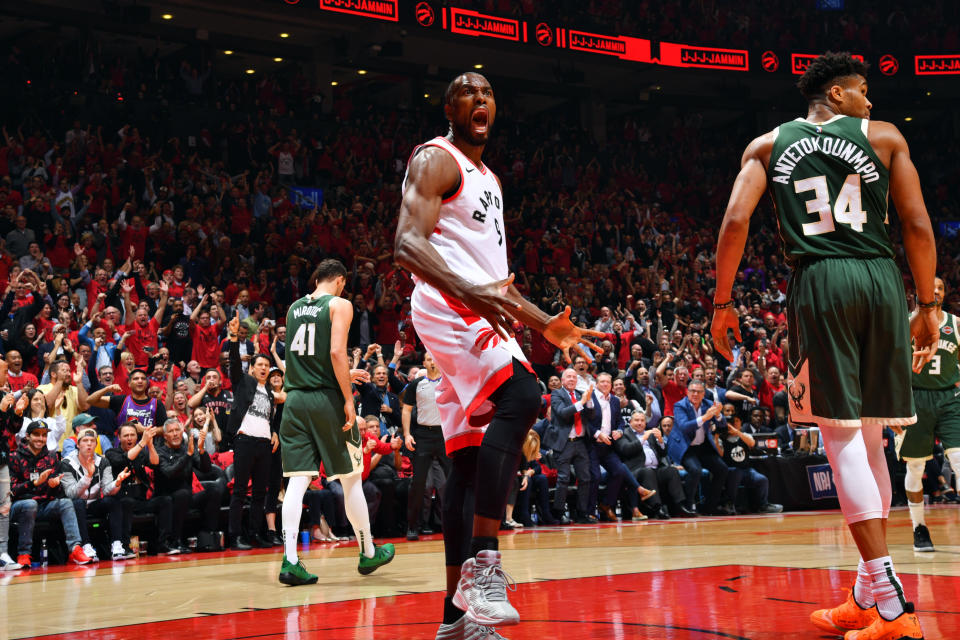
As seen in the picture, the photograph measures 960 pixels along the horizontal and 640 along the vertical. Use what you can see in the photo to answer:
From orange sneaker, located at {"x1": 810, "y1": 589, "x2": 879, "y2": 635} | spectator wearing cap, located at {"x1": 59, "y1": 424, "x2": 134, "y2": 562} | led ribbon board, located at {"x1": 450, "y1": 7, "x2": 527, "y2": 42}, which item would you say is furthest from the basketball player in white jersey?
led ribbon board, located at {"x1": 450, "y1": 7, "x2": 527, "y2": 42}

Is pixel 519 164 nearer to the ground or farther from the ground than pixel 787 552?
farther from the ground

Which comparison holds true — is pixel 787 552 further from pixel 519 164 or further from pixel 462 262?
pixel 519 164

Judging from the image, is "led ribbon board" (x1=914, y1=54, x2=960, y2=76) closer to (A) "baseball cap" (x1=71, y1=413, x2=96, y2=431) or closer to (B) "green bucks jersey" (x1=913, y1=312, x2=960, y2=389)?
(B) "green bucks jersey" (x1=913, y1=312, x2=960, y2=389)

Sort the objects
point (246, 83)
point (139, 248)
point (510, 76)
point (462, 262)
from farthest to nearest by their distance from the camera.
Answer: point (510, 76) < point (246, 83) < point (139, 248) < point (462, 262)

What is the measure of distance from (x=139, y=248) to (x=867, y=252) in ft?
40.1

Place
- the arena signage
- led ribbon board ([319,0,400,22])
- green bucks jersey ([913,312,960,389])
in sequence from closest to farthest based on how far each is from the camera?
green bucks jersey ([913,312,960,389])
led ribbon board ([319,0,400,22])
the arena signage

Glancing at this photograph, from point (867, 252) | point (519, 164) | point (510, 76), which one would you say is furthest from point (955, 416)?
point (510, 76)

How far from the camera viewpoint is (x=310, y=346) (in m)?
6.11

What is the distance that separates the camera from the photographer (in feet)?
40.1

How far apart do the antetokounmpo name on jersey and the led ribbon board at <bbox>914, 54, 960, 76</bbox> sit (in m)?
24.2

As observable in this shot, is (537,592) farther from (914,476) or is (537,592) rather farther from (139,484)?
(139,484)

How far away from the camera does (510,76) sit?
24.7 m

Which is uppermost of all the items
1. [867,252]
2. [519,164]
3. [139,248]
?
[519,164]

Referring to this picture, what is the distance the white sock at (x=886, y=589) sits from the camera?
125 inches
